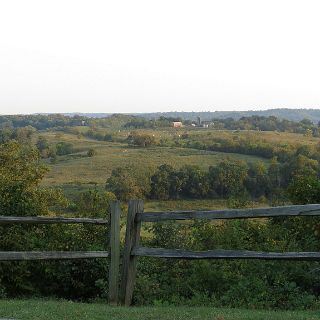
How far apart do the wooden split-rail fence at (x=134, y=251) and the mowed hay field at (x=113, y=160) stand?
69291 mm

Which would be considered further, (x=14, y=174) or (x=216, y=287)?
(x=14, y=174)

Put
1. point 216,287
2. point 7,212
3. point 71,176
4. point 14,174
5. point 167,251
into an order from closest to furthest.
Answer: point 167,251
point 216,287
point 7,212
point 14,174
point 71,176

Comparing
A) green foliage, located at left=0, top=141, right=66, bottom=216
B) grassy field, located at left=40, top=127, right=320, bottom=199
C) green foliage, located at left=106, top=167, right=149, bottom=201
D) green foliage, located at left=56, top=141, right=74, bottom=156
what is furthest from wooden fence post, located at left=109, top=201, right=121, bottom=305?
green foliage, located at left=56, top=141, right=74, bottom=156

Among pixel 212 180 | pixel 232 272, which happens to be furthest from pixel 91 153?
pixel 232 272

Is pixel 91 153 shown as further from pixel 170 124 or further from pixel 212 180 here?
pixel 170 124

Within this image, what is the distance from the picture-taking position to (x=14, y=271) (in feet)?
32.1

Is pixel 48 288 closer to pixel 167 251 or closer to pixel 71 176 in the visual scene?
pixel 167 251

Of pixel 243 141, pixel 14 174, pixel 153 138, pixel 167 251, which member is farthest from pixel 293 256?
pixel 153 138

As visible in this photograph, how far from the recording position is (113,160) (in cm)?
10938

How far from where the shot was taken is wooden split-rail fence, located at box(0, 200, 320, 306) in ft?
20.9

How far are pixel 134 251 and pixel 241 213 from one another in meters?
1.64

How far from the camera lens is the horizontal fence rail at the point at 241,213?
20.3 ft

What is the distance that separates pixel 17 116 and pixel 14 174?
155813mm

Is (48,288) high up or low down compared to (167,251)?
down
